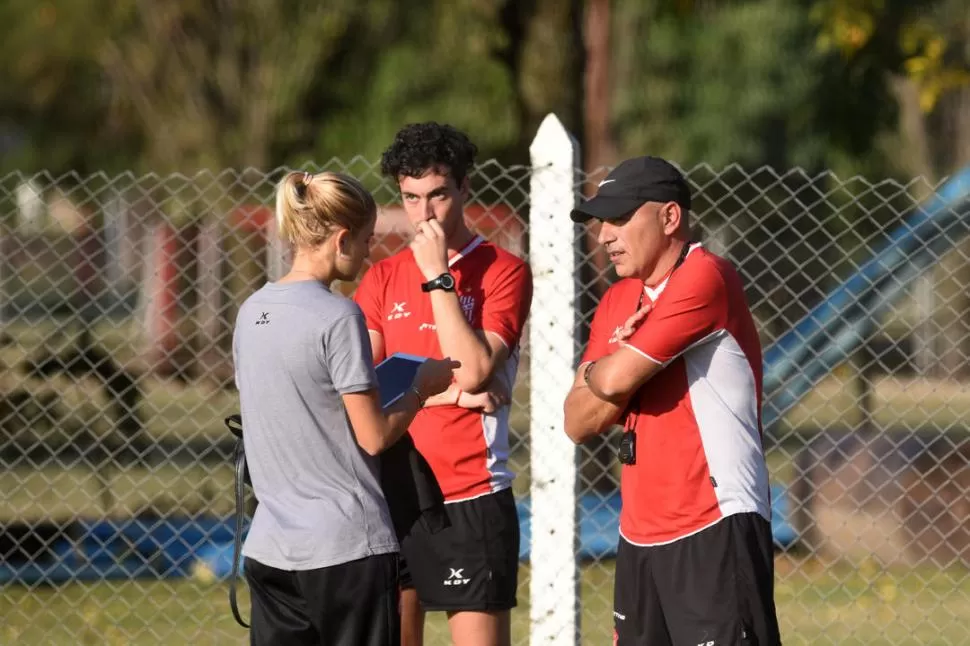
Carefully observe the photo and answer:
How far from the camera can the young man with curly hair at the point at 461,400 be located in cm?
428

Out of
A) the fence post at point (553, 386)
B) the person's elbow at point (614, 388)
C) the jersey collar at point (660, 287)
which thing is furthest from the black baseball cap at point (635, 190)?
the fence post at point (553, 386)

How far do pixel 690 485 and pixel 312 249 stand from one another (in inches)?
45.7

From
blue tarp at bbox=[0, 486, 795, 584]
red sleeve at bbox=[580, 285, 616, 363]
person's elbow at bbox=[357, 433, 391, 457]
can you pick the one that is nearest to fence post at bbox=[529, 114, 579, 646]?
red sleeve at bbox=[580, 285, 616, 363]

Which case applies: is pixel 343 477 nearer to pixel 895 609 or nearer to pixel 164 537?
pixel 895 609

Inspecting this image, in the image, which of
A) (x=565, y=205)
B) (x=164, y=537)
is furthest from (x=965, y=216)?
(x=164, y=537)

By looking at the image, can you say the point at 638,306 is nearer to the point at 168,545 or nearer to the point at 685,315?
the point at 685,315

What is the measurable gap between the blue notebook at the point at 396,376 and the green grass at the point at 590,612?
Answer: 2.89 m

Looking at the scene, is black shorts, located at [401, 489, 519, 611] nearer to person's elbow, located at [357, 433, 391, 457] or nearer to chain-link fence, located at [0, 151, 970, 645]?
person's elbow, located at [357, 433, 391, 457]

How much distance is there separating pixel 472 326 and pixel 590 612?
3585mm

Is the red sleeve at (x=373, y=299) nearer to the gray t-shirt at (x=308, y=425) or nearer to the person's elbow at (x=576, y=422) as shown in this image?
the person's elbow at (x=576, y=422)

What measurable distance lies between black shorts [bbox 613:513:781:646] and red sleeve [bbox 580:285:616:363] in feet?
1.83

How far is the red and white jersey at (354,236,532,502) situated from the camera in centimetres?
434

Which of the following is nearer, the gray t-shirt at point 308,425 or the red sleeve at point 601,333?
the gray t-shirt at point 308,425

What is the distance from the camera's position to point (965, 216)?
7945 millimetres
